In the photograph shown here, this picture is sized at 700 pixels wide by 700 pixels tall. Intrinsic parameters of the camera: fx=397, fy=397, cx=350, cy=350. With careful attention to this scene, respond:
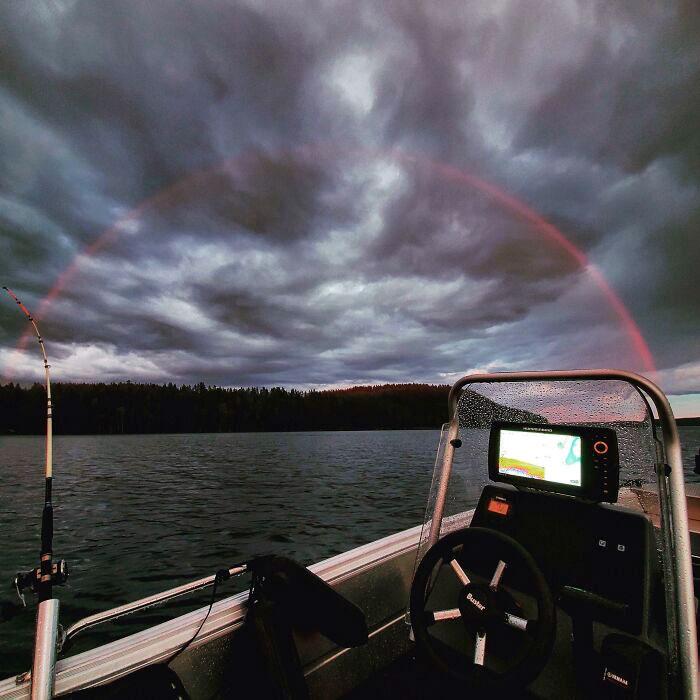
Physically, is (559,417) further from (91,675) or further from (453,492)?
(91,675)

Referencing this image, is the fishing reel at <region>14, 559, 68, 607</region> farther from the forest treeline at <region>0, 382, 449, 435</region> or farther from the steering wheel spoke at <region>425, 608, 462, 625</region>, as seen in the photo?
the forest treeline at <region>0, 382, 449, 435</region>

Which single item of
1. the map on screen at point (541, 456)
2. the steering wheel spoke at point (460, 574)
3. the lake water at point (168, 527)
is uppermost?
the map on screen at point (541, 456)

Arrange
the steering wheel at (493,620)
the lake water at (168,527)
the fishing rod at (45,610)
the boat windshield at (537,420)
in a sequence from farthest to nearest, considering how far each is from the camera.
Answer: the lake water at (168,527) → the boat windshield at (537,420) → the steering wheel at (493,620) → the fishing rod at (45,610)

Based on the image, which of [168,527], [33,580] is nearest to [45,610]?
[33,580]

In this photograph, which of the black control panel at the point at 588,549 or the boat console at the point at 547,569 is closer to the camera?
the boat console at the point at 547,569

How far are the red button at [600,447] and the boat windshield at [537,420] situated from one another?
81mm

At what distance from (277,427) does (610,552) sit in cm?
11369

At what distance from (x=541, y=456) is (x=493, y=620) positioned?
2.77ft

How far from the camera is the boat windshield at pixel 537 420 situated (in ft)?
6.41

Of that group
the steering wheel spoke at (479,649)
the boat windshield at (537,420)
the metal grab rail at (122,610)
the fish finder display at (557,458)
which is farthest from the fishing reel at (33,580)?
the fish finder display at (557,458)

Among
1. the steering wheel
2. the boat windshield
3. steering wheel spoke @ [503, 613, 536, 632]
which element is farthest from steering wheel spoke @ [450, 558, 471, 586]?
the boat windshield

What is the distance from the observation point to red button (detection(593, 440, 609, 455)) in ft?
6.36

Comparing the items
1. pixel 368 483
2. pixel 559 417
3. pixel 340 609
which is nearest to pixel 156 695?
pixel 340 609

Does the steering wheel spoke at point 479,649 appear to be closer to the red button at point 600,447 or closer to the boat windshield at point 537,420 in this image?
the boat windshield at point 537,420
